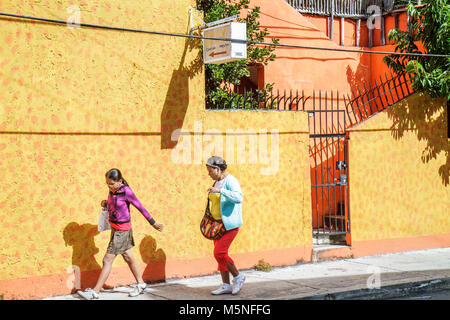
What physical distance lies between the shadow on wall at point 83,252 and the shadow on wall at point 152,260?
2.25 feet

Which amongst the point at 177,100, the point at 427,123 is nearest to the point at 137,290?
the point at 177,100

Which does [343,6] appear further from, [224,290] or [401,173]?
[224,290]

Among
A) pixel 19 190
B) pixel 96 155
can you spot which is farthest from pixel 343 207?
pixel 19 190

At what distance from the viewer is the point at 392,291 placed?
7.85 meters

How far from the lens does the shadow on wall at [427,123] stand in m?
10.8

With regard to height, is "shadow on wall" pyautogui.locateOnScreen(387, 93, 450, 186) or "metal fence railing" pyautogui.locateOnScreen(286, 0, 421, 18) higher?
"metal fence railing" pyautogui.locateOnScreen(286, 0, 421, 18)

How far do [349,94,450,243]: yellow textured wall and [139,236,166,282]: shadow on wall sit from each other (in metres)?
3.70

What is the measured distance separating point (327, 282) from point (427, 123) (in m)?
4.65

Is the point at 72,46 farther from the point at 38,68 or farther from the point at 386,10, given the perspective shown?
the point at 386,10

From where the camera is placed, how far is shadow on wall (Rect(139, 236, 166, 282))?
801 cm

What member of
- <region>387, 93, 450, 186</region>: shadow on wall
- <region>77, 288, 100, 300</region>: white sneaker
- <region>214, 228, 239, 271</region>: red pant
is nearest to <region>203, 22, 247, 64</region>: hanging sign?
<region>214, 228, 239, 271</region>: red pant

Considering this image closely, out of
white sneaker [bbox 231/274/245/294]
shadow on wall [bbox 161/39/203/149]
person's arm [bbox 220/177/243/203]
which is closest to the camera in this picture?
person's arm [bbox 220/177/243/203]

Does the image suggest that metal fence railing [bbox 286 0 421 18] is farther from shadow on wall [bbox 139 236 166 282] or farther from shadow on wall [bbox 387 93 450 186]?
shadow on wall [bbox 139 236 166 282]

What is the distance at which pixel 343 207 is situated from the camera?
11.3m
